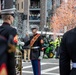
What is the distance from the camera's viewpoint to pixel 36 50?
36.5 feet

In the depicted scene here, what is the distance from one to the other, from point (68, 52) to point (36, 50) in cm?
669

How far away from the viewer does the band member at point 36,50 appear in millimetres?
10938

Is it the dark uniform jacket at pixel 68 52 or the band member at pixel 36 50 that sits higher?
the dark uniform jacket at pixel 68 52

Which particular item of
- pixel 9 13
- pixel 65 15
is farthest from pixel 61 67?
pixel 65 15

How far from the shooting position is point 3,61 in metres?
2.62

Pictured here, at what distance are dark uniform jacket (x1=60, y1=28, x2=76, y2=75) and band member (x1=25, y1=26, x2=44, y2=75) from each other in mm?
6407

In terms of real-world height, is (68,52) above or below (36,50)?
above

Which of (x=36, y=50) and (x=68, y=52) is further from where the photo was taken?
(x=36, y=50)

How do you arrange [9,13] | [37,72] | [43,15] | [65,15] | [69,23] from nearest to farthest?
[9,13], [37,72], [69,23], [65,15], [43,15]

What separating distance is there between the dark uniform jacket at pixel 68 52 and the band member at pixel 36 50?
641 cm

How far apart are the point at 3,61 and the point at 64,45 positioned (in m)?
1.90

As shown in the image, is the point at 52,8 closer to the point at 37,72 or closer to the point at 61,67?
the point at 37,72

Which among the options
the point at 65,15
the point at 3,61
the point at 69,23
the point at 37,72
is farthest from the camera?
the point at 65,15

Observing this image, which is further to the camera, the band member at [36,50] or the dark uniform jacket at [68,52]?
the band member at [36,50]
